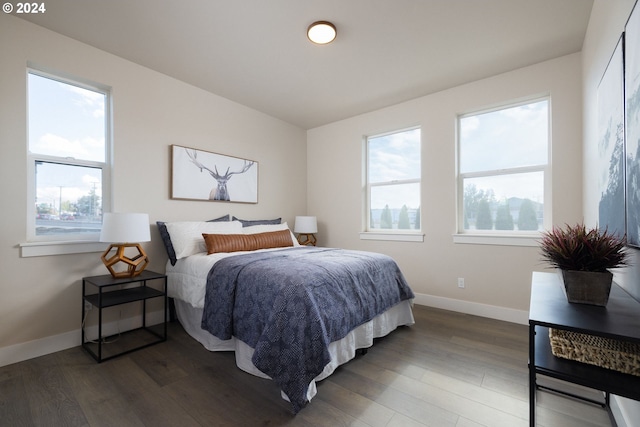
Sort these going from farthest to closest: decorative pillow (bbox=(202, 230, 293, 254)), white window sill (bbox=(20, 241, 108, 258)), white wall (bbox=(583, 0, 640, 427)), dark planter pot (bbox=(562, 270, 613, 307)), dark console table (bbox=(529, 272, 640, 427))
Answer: decorative pillow (bbox=(202, 230, 293, 254))
white window sill (bbox=(20, 241, 108, 258))
white wall (bbox=(583, 0, 640, 427))
dark planter pot (bbox=(562, 270, 613, 307))
dark console table (bbox=(529, 272, 640, 427))

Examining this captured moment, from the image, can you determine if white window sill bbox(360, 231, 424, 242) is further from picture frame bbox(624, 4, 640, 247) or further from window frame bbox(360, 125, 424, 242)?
picture frame bbox(624, 4, 640, 247)

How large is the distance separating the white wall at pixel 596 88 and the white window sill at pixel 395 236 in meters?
1.57

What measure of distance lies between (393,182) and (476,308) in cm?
183

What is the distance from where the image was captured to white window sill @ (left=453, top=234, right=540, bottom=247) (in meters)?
2.79

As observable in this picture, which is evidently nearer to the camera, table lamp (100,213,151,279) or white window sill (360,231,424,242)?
table lamp (100,213,151,279)

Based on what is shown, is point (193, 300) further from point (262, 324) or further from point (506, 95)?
point (506, 95)

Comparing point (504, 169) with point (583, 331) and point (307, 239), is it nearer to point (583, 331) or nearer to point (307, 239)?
point (583, 331)

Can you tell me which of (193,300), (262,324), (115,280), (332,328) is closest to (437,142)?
(332,328)

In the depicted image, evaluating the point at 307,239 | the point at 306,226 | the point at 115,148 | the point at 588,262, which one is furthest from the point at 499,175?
the point at 115,148

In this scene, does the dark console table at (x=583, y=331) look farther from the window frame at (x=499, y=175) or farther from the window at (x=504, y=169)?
the window at (x=504, y=169)

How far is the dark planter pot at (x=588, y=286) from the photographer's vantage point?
3.59 ft

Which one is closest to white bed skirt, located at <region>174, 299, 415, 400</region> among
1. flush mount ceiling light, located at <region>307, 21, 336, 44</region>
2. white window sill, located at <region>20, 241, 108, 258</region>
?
white window sill, located at <region>20, 241, 108, 258</region>

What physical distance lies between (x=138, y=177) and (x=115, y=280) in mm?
1057

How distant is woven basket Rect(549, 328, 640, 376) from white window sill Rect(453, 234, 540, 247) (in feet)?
6.58
